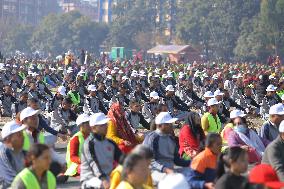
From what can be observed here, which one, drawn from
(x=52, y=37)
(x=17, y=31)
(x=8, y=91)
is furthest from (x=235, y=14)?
(x=8, y=91)

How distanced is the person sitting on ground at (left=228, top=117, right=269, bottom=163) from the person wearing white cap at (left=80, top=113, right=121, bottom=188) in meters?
4.10

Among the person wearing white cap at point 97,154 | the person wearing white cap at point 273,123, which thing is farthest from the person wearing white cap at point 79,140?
the person wearing white cap at point 273,123

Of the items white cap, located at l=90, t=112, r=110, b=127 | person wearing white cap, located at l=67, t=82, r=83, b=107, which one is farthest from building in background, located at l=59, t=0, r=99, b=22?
white cap, located at l=90, t=112, r=110, b=127

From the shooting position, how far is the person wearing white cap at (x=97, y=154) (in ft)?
29.9

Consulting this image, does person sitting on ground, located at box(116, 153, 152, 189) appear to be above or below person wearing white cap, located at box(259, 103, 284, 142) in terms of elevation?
above

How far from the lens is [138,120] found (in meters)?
16.5

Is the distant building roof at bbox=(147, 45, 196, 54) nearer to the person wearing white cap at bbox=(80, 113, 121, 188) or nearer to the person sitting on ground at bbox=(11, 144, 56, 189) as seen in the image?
the person wearing white cap at bbox=(80, 113, 121, 188)

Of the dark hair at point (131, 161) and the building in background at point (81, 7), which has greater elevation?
the dark hair at point (131, 161)

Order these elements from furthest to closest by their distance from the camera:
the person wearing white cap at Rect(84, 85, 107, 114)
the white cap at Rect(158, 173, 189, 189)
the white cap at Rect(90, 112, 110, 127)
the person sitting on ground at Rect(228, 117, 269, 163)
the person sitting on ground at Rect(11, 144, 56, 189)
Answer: the person wearing white cap at Rect(84, 85, 107, 114) < the person sitting on ground at Rect(228, 117, 269, 163) < the white cap at Rect(90, 112, 110, 127) < the person sitting on ground at Rect(11, 144, 56, 189) < the white cap at Rect(158, 173, 189, 189)

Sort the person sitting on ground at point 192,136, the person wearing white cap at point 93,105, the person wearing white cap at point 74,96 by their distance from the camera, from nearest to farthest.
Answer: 1. the person sitting on ground at point 192,136
2. the person wearing white cap at point 93,105
3. the person wearing white cap at point 74,96

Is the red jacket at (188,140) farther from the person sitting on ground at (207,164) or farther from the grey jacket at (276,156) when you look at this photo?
the person sitting on ground at (207,164)

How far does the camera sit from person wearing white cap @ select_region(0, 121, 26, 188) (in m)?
8.23

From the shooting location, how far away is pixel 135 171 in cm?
632

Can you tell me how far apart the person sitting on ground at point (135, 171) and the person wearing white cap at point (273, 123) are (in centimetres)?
601
